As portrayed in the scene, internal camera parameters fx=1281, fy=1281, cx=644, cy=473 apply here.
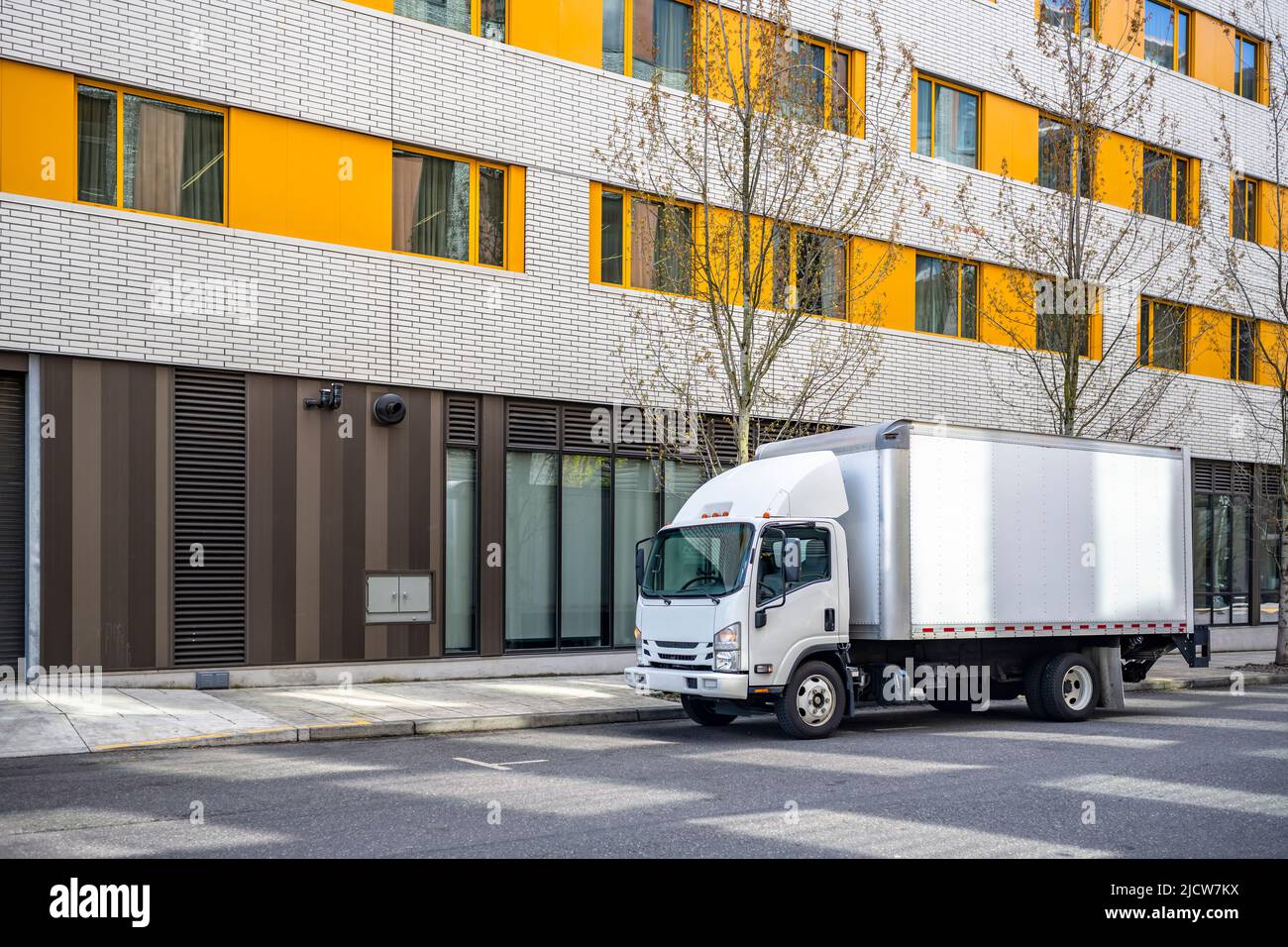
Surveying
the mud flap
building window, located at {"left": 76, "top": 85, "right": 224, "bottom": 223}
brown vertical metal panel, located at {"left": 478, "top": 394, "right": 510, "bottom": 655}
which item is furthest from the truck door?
building window, located at {"left": 76, "top": 85, "right": 224, "bottom": 223}

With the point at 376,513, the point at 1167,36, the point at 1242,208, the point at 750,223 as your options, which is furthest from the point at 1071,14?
the point at 376,513

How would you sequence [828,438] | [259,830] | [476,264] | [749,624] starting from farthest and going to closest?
1. [476,264]
2. [828,438]
3. [749,624]
4. [259,830]

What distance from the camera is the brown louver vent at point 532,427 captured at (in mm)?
18391

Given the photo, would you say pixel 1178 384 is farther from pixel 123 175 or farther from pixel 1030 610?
pixel 123 175

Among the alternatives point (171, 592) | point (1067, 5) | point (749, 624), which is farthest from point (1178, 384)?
point (171, 592)

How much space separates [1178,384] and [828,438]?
17.4 metres

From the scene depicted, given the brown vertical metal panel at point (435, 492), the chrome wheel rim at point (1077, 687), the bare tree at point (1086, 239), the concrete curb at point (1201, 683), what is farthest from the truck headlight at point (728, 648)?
the bare tree at point (1086, 239)

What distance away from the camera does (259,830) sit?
7.82m

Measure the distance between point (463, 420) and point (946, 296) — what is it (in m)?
10.9

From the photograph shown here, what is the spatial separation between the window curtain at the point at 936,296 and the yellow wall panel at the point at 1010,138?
8.08 feet

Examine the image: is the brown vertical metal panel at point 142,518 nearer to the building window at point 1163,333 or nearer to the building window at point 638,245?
the building window at point 638,245

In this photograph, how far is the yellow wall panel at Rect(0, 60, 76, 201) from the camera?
14.6m

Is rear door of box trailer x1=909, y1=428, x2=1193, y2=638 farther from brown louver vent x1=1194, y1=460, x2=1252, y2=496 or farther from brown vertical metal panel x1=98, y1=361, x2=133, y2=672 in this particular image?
brown louver vent x1=1194, y1=460, x2=1252, y2=496
